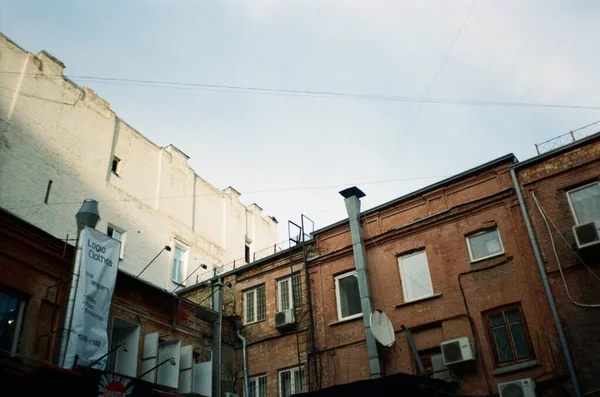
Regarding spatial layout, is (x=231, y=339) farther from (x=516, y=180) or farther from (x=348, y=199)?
(x=516, y=180)

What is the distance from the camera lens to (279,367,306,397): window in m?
18.5

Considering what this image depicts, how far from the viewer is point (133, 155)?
27.4m

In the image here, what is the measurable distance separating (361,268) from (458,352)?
442cm

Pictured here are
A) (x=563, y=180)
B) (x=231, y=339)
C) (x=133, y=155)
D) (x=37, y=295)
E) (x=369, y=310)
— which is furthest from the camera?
(x=133, y=155)

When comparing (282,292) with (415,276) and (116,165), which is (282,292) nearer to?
(415,276)

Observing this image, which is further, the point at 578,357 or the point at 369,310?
the point at 369,310

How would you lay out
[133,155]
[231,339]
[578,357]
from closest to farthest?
[578,357]
[231,339]
[133,155]

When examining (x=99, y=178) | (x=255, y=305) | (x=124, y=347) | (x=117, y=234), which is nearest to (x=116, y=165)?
(x=99, y=178)

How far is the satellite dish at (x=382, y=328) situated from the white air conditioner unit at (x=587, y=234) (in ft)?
18.9

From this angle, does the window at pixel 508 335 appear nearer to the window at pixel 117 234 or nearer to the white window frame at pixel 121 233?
the white window frame at pixel 121 233

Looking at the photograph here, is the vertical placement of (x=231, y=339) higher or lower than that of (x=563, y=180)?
lower

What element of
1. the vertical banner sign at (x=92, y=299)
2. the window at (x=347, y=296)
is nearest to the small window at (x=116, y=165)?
the vertical banner sign at (x=92, y=299)

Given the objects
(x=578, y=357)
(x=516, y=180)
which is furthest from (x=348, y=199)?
(x=578, y=357)

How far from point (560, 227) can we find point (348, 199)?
23.8ft
